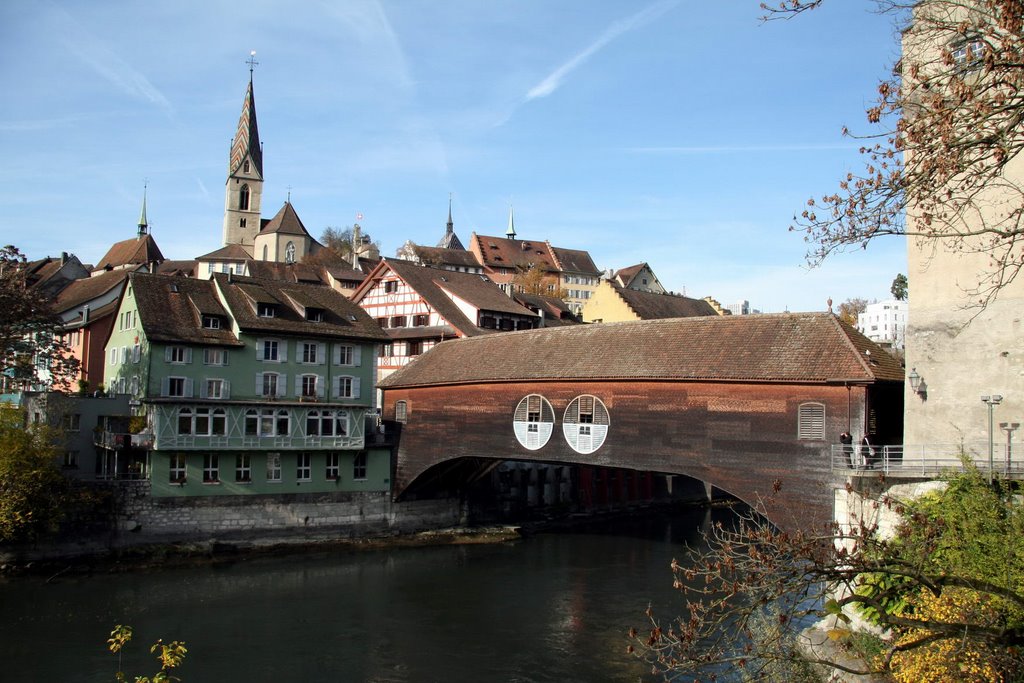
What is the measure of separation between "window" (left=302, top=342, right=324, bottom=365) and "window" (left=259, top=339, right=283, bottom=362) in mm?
931

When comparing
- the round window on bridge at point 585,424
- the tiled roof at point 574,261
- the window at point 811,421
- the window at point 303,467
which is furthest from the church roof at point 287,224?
the window at point 811,421

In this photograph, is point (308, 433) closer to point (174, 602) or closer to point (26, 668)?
point (174, 602)

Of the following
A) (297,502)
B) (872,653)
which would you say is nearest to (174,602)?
(297,502)

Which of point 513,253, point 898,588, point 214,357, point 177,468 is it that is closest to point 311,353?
point 214,357

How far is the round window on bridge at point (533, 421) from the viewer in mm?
25391

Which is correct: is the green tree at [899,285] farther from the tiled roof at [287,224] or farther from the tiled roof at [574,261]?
the tiled roof at [287,224]

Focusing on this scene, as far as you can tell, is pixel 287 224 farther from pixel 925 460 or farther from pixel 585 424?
pixel 925 460

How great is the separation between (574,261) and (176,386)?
187 feet

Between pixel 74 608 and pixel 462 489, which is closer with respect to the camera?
pixel 74 608

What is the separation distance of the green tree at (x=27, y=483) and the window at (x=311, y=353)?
29.7 ft

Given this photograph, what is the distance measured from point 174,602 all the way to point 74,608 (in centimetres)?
232

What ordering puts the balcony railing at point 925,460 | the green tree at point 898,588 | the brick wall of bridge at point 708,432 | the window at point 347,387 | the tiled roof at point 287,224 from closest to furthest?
the green tree at point 898,588
the balcony railing at point 925,460
the brick wall of bridge at point 708,432
the window at point 347,387
the tiled roof at point 287,224

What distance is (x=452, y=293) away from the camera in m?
42.0

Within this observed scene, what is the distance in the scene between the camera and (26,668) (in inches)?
687
